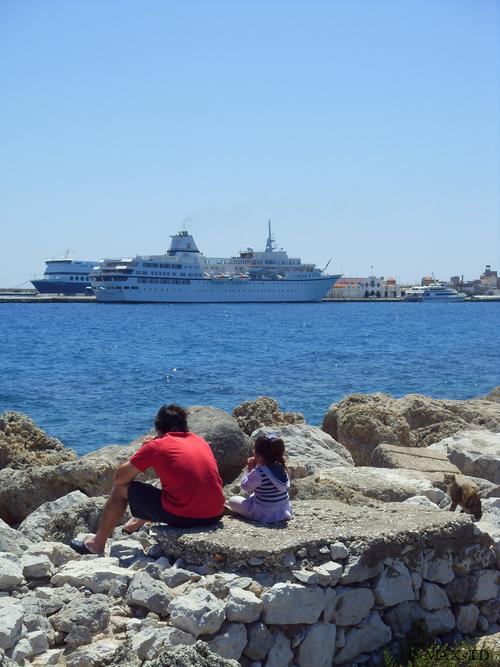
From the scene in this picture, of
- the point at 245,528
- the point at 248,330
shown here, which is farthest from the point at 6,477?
the point at 248,330

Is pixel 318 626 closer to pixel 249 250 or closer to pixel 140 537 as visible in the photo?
pixel 140 537

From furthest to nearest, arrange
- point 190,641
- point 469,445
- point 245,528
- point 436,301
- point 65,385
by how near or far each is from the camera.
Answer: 1. point 436,301
2. point 65,385
3. point 469,445
4. point 245,528
5. point 190,641

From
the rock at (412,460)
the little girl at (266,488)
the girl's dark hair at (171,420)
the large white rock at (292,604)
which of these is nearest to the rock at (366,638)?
the large white rock at (292,604)

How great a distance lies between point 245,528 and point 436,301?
120m

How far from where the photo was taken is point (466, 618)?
17.0ft

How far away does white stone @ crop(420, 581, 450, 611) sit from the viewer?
5059mm

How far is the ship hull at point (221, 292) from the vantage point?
9394 centimetres

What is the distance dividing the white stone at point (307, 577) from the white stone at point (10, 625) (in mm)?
1423

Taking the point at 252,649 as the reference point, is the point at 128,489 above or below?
above

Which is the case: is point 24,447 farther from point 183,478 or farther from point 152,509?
point 183,478

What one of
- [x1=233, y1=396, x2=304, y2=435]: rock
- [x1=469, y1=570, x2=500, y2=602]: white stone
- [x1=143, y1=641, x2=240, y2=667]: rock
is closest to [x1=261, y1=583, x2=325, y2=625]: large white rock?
[x1=143, y1=641, x2=240, y2=667]: rock

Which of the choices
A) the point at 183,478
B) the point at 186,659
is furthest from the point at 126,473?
the point at 186,659

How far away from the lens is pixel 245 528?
5.18 meters

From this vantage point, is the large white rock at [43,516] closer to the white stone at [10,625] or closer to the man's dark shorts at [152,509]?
the man's dark shorts at [152,509]
